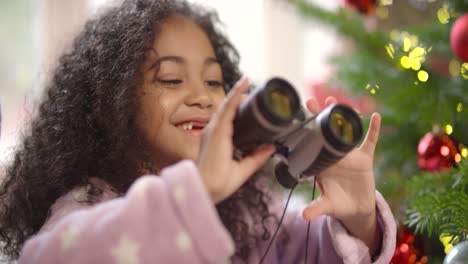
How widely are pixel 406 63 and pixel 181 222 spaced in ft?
1.86

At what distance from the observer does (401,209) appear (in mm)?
876

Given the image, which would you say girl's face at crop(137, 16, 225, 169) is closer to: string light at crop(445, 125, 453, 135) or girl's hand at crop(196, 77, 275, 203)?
girl's hand at crop(196, 77, 275, 203)

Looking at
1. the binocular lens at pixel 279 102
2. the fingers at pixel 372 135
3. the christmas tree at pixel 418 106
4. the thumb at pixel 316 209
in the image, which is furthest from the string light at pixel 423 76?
the binocular lens at pixel 279 102

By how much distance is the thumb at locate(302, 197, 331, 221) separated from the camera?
0.70m

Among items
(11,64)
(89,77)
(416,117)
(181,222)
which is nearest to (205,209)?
(181,222)

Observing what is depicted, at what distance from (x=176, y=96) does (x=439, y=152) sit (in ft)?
1.30

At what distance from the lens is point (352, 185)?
751mm

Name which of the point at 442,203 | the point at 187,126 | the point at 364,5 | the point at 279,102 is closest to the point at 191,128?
the point at 187,126

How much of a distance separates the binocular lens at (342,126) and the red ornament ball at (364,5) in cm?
50

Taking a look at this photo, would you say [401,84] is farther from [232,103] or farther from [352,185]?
[232,103]

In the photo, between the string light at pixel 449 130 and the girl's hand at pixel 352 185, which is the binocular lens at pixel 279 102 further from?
the string light at pixel 449 130

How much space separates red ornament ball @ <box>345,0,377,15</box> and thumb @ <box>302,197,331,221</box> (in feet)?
1.55

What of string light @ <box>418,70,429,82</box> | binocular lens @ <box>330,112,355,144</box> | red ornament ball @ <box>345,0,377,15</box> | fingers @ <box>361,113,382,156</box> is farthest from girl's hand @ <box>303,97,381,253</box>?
red ornament ball @ <box>345,0,377,15</box>

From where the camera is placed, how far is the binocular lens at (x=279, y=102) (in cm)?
58
